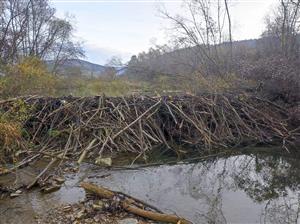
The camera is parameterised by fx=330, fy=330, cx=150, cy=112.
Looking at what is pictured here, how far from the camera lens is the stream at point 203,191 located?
16.8ft

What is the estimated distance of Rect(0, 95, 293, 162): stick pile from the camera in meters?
8.62

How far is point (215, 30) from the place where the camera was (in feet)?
70.6

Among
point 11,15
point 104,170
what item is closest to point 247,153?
point 104,170

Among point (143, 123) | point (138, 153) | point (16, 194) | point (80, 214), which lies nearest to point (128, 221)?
point (80, 214)

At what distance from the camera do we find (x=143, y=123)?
31.6ft

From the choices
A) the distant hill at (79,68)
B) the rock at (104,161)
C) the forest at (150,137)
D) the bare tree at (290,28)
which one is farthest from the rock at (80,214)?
the distant hill at (79,68)

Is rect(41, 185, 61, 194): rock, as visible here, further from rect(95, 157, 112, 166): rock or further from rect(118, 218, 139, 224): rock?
rect(118, 218, 139, 224): rock

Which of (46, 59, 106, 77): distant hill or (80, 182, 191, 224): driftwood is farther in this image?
(46, 59, 106, 77): distant hill

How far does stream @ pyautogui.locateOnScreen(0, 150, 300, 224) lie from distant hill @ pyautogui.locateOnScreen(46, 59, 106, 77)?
17371 millimetres

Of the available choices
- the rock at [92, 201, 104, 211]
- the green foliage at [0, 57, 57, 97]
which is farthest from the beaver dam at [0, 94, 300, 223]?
the green foliage at [0, 57, 57, 97]

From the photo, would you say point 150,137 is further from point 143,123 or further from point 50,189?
point 50,189

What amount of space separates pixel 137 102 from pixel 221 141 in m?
2.83

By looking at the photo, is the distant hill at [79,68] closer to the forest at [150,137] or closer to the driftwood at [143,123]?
the forest at [150,137]

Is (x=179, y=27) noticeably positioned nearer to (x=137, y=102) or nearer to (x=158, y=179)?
(x=137, y=102)
